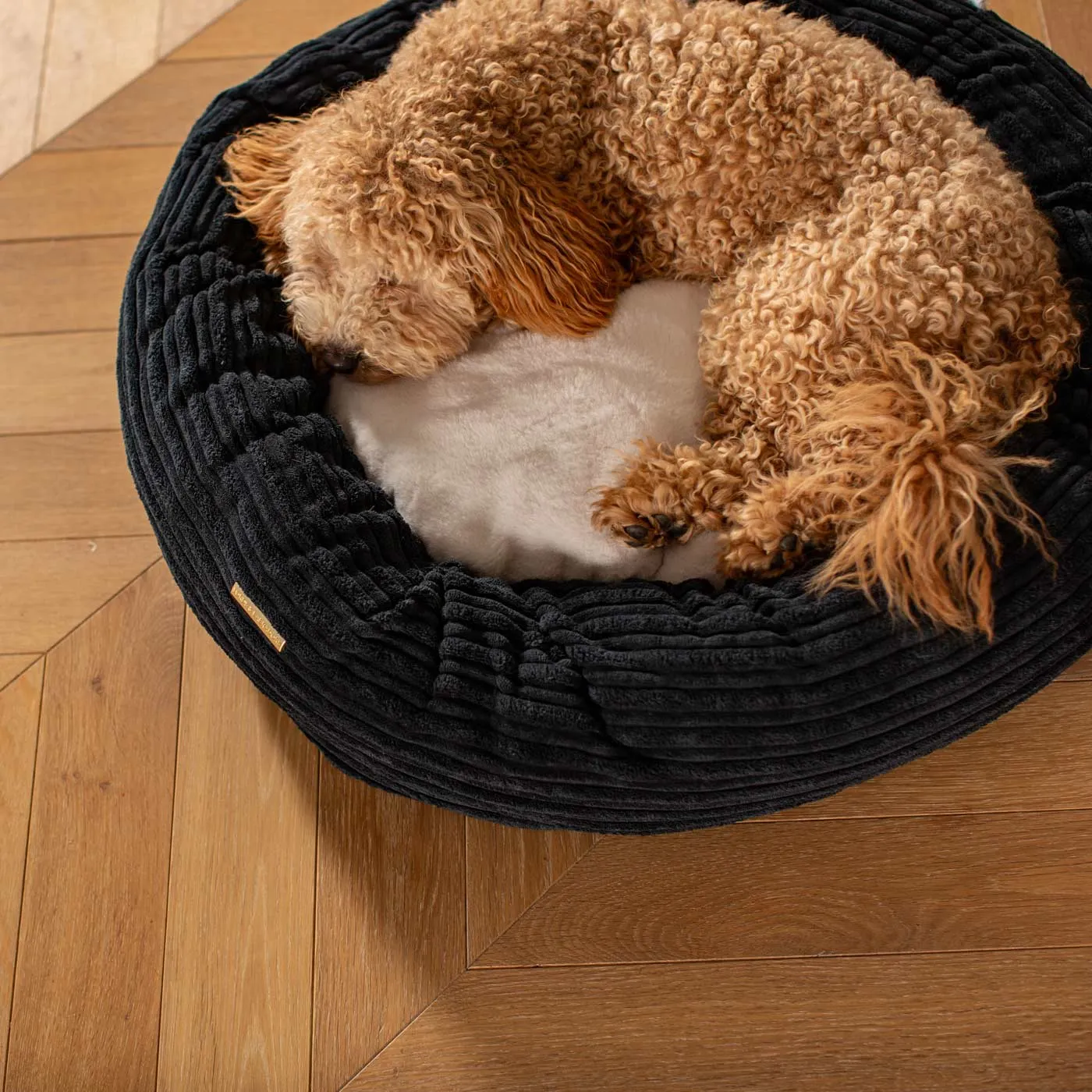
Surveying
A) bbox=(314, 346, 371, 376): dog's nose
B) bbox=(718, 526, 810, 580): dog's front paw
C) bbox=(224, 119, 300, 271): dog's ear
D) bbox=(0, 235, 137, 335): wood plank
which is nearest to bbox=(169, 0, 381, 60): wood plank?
bbox=(0, 235, 137, 335): wood plank

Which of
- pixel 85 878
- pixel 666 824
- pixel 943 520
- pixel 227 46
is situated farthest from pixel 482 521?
pixel 227 46

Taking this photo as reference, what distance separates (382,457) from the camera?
1.30 m

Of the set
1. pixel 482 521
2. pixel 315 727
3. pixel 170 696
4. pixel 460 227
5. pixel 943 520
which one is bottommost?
pixel 170 696

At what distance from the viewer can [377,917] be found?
4.10 ft

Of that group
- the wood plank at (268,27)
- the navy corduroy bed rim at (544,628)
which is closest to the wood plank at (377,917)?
the navy corduroy bed rim at (544,628)

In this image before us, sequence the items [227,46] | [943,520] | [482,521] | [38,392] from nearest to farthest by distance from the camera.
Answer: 1. [943,520]
2. [482,521]
3. [38,392]
4. [227,46]

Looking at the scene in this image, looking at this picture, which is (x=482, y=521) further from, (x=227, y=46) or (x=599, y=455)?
(x=227, y=46)

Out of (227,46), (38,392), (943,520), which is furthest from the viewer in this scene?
(227,46)

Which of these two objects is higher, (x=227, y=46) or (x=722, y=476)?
(x=227, y=46)

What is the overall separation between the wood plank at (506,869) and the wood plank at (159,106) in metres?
1.26

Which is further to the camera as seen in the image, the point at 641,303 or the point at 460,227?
the point at 641,303

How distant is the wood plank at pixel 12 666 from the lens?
1.41 metres

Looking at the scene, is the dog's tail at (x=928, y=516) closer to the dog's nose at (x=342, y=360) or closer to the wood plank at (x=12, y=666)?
the dog's nose at (x=342, y=360)

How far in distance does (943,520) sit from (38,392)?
4.33 ft
